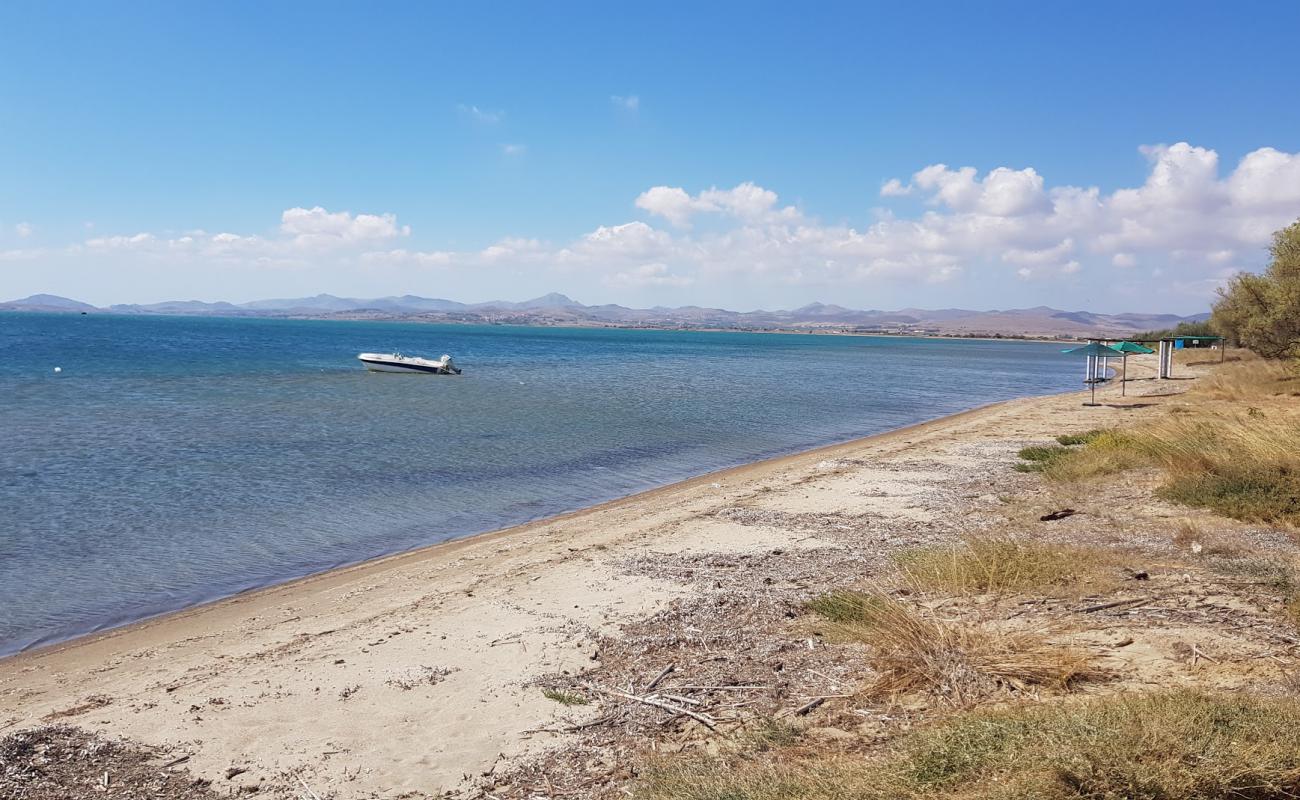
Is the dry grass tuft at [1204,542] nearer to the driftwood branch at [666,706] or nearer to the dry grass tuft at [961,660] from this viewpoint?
the dry grass tuft at [961,660]

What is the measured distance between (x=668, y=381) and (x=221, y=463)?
3259 centimetres

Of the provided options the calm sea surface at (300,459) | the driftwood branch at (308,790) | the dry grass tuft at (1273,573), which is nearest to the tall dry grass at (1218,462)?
the dry grass tuft at (1273,573)

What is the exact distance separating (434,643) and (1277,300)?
32371mm

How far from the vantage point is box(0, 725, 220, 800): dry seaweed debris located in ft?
16.9

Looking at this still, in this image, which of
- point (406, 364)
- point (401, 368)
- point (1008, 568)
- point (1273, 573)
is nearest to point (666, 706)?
point (1008, 568)

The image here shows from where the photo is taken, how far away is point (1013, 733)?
4441mm

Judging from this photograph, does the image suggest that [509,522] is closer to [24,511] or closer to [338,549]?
[338,549]

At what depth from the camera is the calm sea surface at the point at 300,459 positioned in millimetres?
11914

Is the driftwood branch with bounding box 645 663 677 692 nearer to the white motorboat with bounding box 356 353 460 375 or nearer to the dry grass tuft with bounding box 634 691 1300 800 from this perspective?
the dry grass tuft with bounding box 634 691 1300 800

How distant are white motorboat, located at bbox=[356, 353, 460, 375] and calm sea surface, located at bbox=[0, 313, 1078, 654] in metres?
2.94

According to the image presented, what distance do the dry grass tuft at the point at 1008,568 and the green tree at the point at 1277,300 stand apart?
75.3ft

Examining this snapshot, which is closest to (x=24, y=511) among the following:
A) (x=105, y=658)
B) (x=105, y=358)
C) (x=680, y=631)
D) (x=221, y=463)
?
(x=221, y=463)

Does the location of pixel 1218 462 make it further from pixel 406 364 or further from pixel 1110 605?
pixel 406 364

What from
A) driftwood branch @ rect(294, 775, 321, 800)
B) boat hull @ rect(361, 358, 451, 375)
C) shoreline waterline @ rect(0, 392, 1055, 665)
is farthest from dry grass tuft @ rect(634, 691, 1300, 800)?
boat hull @ rect(361, 358, 451, 375)
